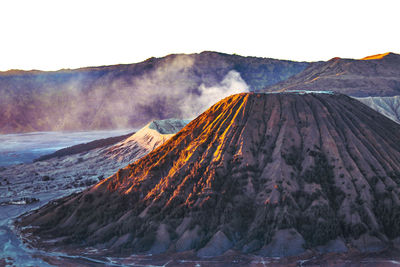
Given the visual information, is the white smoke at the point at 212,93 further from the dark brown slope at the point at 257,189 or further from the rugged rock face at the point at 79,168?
the dark brown slope at the point at 257,189

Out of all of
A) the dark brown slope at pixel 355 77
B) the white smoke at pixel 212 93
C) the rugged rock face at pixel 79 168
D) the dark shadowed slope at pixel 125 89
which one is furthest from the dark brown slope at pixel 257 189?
the dark shadowed slope at pixel 125 89

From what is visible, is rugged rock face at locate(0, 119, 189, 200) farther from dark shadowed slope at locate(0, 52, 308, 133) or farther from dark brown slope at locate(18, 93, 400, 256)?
dark shadowed slope at locate(0, 52, 308, 133)

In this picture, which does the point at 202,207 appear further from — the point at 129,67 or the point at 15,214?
the point at 129,67

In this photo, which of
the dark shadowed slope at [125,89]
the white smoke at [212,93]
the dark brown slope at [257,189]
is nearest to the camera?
the dark brown slope at [257,189]

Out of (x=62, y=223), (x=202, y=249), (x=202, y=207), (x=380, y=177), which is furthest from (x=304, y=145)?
(x=62, y=223)

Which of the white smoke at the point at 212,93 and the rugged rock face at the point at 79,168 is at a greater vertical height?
the white smoke at the point at 212,93
